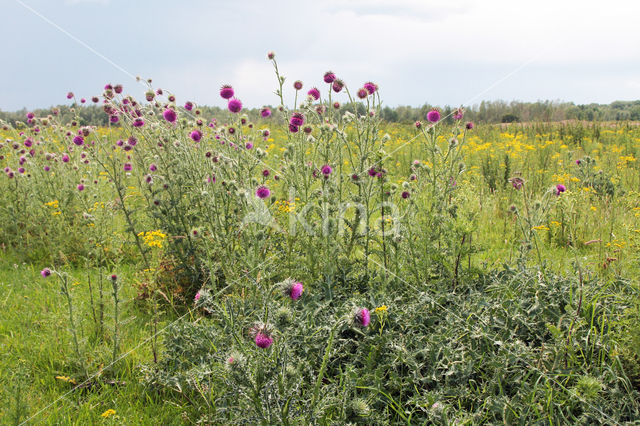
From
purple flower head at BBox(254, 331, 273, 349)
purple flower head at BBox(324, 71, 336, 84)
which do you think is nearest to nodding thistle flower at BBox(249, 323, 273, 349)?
purple flower head at BBox(254, 331, 273, 349)

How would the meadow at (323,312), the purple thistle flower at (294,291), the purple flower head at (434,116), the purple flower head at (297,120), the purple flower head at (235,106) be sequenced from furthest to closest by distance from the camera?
the purple flower head at (434,116) → the purple flower head at (297,120) → the purple flower head at (235,106) → the meadow at (323,312) → the purple thistle flower at (294,291)

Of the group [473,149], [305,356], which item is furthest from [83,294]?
[473,149]

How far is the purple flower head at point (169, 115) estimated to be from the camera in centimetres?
287

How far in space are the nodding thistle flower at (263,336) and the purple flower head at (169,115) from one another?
1.99 metres

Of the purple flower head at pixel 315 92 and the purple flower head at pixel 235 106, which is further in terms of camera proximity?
the purple flower head at pixel 315 92

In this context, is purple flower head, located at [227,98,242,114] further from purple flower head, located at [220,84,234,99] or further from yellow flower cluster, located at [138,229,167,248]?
yellow flower cluster, located at [138,229,167,248]

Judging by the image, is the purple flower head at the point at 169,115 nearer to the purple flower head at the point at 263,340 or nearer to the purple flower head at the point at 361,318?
the purple flower head at the point at 263,340

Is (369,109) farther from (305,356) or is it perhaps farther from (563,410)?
(563,410)

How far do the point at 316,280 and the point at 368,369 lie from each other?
80 cm

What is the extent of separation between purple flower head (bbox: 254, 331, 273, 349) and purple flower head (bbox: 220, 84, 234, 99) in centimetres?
194

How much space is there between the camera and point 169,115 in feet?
9.46

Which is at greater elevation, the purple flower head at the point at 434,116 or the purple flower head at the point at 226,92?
the purple flower head at the point at 226,92

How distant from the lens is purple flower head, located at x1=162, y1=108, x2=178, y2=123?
9.40 ft

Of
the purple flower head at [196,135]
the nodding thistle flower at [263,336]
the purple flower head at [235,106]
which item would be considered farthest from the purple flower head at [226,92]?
the nodding thistle flower at [263,336]
